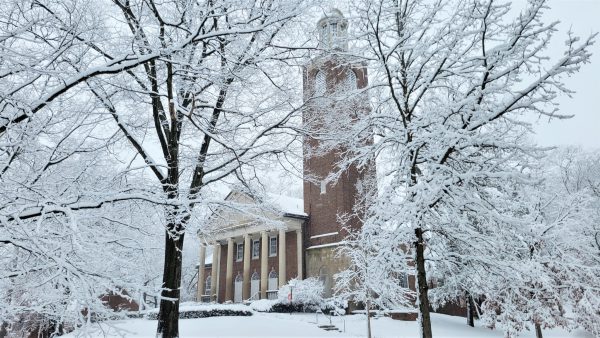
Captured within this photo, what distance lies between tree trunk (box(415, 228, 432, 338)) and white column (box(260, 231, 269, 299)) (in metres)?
24.8

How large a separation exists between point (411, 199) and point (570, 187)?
3598cm

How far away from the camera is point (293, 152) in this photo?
Result: 10.2m

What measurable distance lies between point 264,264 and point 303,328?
1283cm

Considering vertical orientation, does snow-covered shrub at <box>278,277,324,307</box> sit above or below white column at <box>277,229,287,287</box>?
below

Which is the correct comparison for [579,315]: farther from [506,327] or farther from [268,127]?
[268,127]

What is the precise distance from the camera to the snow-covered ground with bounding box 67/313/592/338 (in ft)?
57.5

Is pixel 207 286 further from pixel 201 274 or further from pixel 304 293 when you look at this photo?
pixel 304 293

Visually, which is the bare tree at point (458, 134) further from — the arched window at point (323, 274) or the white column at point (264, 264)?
the white column at point (264, 264)

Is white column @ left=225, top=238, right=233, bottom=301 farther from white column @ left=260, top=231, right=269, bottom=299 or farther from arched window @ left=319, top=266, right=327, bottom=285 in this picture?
arched window @ left=319, top=266, right=327, bottom=285

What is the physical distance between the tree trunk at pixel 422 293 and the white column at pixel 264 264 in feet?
81.4

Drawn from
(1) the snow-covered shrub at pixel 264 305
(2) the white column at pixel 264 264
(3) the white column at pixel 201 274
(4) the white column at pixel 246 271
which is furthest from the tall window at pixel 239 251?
(1) the snow-covered shrub at pixel 264 305

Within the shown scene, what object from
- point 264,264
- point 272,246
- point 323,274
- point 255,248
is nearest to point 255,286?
point 264,264

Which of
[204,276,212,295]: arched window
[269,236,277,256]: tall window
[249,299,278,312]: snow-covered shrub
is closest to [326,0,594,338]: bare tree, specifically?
[249,299,278,312]: snow-covered shrub

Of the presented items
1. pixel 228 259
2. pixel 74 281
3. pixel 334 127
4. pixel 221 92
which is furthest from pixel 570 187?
pixel 74 281
